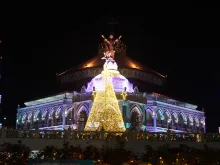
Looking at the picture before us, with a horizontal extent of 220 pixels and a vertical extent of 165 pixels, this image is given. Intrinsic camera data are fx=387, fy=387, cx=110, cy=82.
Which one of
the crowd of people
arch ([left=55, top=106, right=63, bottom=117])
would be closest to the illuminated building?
arch ([left=55, top=106, right=63, bottom=117])

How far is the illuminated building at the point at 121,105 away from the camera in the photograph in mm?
53719

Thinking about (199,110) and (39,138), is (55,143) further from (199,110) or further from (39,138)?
(199,110)

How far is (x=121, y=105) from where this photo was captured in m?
53.6

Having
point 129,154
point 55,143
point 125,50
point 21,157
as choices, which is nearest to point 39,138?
point 55,143

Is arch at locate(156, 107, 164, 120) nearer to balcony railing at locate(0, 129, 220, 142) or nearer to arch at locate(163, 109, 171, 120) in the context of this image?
arch at locate(163, 109, 171, 120)

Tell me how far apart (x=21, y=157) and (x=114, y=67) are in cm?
2885

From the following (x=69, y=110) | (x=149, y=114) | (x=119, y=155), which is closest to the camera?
(x=119, y=155)

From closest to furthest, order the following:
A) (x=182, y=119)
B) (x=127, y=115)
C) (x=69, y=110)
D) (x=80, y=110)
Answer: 1. (x=127, y=115)
2. (x=80, y=110)
3. (x=69, y=110)
4. (x=182, y=119)

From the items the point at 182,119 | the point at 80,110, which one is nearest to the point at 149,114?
the point at 182,119

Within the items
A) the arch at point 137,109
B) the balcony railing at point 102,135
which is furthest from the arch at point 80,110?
the balcony railing at point 102,135

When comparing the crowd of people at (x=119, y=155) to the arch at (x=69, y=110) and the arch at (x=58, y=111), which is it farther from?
the arch at (x=58, y=111)

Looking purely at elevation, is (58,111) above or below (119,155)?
above

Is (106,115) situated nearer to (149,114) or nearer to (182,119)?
(149,114)

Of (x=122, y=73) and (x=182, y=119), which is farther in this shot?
(x=122, y=73)
